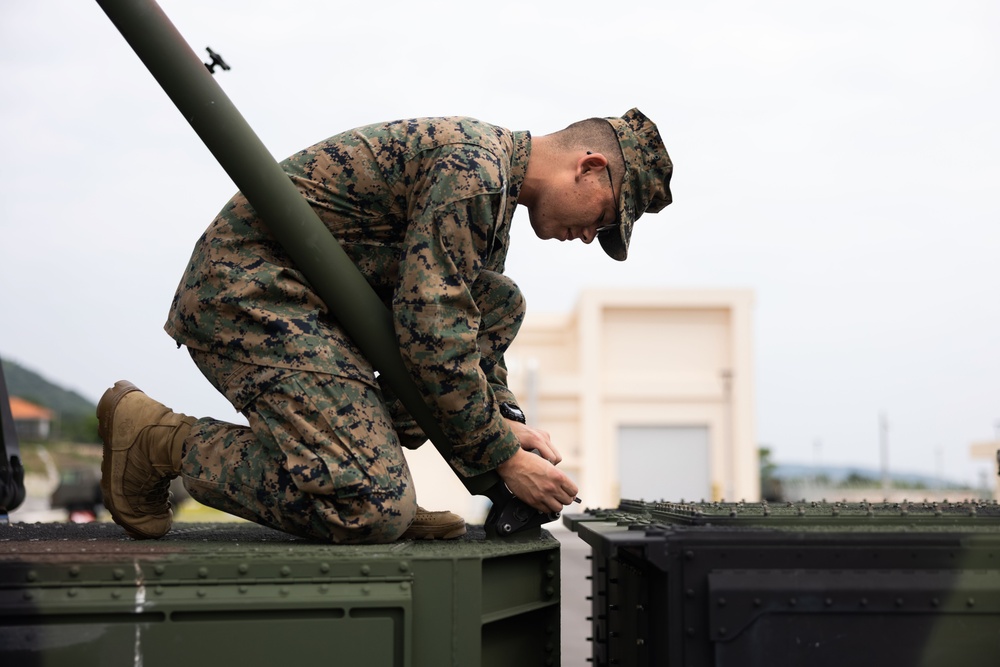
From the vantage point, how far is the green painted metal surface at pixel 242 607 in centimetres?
222

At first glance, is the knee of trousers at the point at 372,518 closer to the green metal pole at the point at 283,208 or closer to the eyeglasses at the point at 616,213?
the green metal pole at the point at 283,208

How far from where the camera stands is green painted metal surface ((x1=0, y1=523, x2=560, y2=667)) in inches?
87.3

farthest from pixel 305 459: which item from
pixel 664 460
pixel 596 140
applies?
pixel 664 460

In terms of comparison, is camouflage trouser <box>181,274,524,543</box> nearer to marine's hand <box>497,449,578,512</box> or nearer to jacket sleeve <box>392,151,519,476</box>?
jacket sleeve <box>392,151,519,476</box>

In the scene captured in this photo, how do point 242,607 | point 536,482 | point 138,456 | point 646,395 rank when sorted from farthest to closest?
point 646,395, point 138,456, point 536,482, point 242,607

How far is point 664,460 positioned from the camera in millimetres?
30984

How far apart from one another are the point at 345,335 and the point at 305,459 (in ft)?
1.37

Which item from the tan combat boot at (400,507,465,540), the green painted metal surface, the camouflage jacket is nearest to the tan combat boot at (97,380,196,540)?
the camouflage jacket

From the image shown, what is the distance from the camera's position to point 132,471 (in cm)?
302

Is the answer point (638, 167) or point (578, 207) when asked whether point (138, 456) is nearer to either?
point (578, 207)

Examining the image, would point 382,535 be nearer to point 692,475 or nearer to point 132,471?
point 132,471

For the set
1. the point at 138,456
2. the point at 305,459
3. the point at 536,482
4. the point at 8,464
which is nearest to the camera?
the point at 305,459

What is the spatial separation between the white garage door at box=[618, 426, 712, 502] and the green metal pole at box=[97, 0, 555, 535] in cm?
2774

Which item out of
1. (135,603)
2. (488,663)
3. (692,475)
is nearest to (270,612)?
(135,603)
